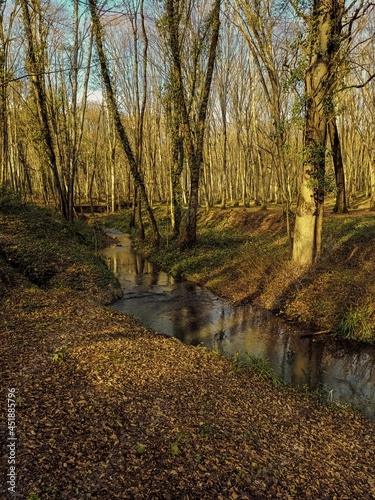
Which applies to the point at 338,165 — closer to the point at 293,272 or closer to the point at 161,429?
the point at 293,272

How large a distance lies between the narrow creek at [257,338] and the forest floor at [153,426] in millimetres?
1073

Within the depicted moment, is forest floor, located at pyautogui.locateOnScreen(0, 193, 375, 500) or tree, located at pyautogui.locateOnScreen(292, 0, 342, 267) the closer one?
forest floor, located at pyautogui.locateOnScreen(0, 193, 375, 500)

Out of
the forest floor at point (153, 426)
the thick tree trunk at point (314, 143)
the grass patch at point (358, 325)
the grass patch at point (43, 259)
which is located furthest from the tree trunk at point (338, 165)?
the forest floor at point (153, 426)

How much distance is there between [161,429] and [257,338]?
206 inches

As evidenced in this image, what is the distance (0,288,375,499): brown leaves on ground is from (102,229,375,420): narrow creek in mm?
1224

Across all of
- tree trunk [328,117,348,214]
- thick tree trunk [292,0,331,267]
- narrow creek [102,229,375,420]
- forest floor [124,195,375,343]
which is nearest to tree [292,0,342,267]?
thick tree trunk [292,0,331,267]

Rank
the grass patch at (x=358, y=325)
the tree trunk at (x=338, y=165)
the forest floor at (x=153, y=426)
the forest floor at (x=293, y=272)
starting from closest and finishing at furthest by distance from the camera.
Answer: the forest floor at (x=153, y=426) → the grass patch at (x=358, y=325) → the forest floor at (x=293, y=272) → the tree trunk at (x=338, y=165)

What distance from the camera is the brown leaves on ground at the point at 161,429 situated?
3588 mm

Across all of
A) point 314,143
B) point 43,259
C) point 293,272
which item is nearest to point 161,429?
point 293,272

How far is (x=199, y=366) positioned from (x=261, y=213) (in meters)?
17.9

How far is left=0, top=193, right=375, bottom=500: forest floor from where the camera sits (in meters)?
3.58

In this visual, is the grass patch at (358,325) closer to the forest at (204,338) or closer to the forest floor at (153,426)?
the forest at (204,338)

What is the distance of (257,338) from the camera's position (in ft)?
30.2

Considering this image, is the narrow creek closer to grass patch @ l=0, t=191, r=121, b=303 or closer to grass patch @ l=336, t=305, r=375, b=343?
grass patch @ l=336, t=305, r=375, b=343
